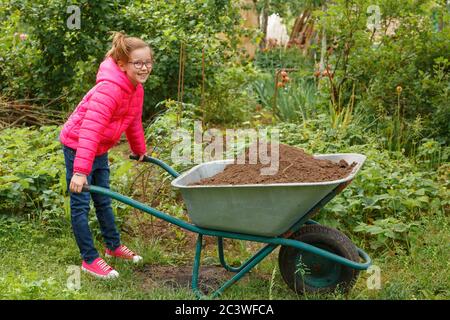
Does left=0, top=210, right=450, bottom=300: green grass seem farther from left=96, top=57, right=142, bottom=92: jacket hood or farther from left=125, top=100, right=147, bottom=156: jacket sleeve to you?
left=96, top=57, right=142, bottom=92: jacket hood

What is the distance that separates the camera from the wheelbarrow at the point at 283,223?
340 centimetres

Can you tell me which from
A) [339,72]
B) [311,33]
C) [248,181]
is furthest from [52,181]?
[311,33]

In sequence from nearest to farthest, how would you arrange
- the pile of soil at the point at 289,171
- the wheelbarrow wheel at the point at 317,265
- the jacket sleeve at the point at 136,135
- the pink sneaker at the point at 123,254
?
the pile of soil at the point at 289,171, the wheelbarrow wheel at the point at 317,265, the jacket sleeve at the point at 136,135, the pink sneaker at the point at 123,254

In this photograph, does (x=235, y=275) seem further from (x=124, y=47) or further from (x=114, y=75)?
(x=124, y=47)

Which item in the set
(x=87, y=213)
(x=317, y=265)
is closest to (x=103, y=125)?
(x=87, y=213)

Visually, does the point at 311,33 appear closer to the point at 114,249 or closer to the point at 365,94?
the point at 365,94

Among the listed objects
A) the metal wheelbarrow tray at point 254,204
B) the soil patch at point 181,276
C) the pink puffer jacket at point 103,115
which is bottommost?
the soil patch at point 181,276

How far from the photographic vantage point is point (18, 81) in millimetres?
7363

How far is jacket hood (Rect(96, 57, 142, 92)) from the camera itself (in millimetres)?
3775

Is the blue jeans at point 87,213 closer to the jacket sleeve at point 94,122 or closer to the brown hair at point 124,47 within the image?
the jacket sleeve at point 94,122

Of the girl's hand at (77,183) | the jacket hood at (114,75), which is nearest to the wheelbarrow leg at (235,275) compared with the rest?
the girl's hand at (77,183)

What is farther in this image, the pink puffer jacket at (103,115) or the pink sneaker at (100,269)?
the pink sneaker at (100,269)

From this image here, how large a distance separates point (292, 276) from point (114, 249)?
4.01 feet

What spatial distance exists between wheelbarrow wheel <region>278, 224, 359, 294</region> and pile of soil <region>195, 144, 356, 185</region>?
0.33 m
